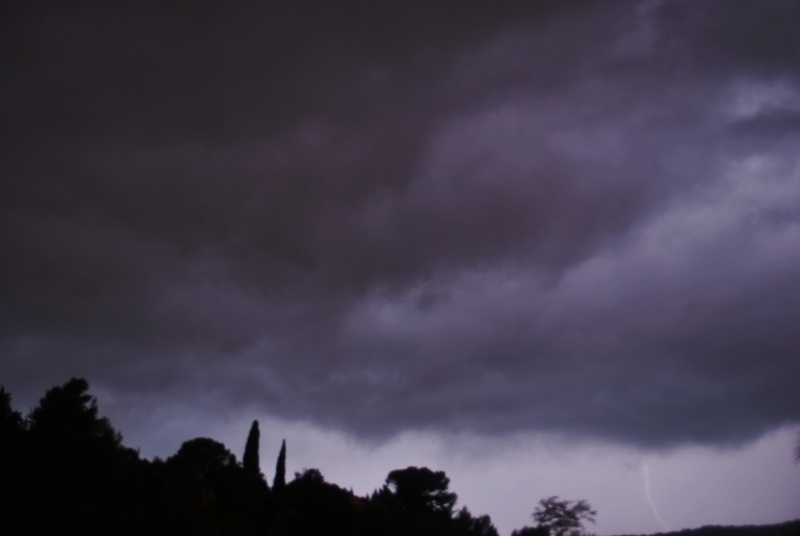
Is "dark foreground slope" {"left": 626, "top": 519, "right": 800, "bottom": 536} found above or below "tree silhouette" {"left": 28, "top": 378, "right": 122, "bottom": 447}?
below

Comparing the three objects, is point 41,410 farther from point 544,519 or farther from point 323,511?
point 544,519

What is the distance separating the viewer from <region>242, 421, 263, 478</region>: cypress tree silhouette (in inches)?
3017

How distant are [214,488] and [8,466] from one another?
21310mm

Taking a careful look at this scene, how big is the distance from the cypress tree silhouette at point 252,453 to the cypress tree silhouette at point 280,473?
5.84 ft

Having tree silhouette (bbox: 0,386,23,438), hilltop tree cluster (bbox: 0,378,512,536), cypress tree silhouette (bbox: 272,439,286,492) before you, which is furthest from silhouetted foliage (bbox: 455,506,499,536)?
tree silhouette (bbox: 0,386,23,438)

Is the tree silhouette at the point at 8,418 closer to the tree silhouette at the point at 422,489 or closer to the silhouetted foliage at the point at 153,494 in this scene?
the silhouetted foliage at the point at 153,494

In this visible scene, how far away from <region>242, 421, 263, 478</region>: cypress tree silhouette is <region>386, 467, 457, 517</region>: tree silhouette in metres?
20.6

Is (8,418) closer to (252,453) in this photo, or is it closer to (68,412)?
(68,412)

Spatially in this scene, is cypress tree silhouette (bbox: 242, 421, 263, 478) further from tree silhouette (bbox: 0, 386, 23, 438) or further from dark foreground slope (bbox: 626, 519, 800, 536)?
dark foreground slope (bbox: 626, 519, 800, 536)

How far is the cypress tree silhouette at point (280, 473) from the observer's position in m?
75.6

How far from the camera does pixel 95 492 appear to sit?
49.6m

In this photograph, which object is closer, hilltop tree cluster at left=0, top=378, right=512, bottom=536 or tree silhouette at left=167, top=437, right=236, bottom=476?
hilltop tree cluster at left=0, top=378, right=512, bottom=536

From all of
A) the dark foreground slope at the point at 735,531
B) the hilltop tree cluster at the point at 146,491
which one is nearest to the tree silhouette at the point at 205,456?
the hilltop tree cluster at the point at 146,491

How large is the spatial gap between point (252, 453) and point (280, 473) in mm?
3490
